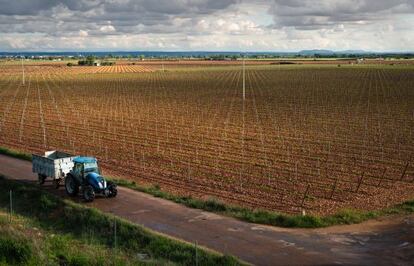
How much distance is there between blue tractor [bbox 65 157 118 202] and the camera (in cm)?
2400

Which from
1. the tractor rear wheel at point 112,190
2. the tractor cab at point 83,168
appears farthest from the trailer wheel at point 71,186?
the tractor rear wheel at point 112,190

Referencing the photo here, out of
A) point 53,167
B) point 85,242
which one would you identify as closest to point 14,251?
point 85,242

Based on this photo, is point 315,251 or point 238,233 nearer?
point 315,251

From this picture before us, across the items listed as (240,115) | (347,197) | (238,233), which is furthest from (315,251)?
(240,115)

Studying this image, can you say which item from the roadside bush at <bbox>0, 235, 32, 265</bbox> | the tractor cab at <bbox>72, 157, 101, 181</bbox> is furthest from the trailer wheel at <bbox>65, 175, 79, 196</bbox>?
the roadside bush at <bbox>0, 235, 32, 265</bbox>

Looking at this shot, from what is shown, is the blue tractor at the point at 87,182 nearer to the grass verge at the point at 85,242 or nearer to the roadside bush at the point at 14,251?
the grass verge at the point at 85,242

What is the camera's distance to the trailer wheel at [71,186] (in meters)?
24.9

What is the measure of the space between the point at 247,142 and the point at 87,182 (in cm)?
1706

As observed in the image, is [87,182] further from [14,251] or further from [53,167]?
[14,251]

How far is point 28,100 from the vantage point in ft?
238

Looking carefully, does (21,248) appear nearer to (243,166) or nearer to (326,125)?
(243,166)

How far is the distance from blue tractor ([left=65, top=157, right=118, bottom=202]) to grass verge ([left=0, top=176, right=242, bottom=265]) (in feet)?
3.44

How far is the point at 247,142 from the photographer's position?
39.0 m

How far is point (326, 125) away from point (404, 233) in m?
27.7
